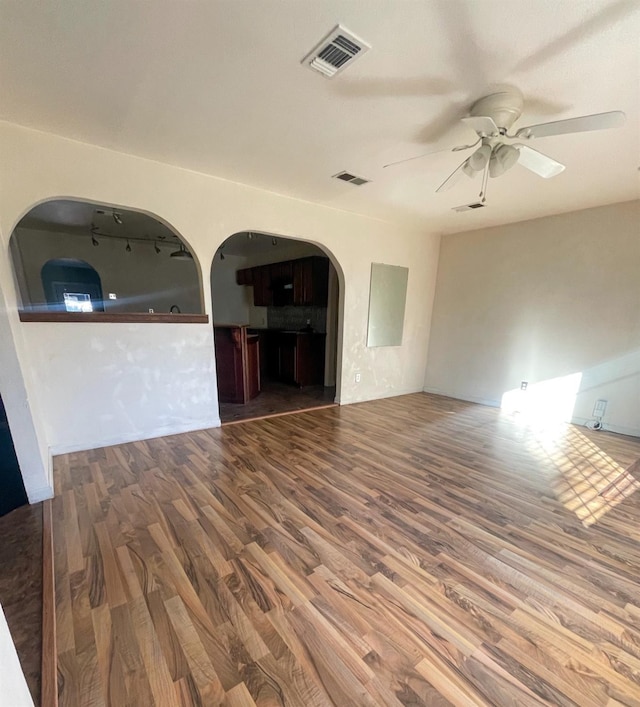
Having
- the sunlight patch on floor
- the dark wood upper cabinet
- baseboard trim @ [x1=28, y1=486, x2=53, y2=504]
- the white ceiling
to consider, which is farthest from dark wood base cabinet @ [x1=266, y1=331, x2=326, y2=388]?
baseboard trim @ [x1=28, y1=486, x2=53, y2=504]

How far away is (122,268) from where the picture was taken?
18.7 feet

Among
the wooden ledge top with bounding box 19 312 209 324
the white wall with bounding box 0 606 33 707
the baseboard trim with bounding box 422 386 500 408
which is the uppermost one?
the wooden ledge top with bounding box 19 312 209 324

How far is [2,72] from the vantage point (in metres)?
1.59

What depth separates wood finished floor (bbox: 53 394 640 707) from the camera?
104cm

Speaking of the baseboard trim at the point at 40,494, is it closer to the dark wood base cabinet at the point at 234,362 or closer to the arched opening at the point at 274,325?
the arched opening at the point at 274,325

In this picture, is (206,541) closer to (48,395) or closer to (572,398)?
(48,395)

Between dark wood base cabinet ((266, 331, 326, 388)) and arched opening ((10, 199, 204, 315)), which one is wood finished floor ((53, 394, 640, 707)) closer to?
dark wood base cabinet ((266, 331, 326, 388))

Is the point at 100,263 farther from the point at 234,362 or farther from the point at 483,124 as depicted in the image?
the point at 483,124

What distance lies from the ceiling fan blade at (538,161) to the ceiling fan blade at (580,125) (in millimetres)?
140

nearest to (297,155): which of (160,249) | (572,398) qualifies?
(572,398)

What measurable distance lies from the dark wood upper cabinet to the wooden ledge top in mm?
2456

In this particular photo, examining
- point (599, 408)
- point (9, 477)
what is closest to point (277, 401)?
point (9, 477)

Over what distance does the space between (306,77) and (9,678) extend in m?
2.51

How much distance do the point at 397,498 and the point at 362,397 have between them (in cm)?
238
